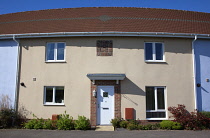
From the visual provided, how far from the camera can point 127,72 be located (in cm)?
1073

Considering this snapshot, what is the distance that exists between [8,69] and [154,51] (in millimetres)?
8245

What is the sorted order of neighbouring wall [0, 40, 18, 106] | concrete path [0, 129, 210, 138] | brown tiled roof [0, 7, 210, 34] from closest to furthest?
1. concrete path [0, 129, 210, 138]
2. neighbouring wall [0, 40, 18, 106]
3. brown tiled roof [0, 7, 210, 34]

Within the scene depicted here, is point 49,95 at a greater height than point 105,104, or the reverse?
point 49,95

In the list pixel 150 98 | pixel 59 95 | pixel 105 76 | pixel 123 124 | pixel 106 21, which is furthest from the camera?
pixel 106 21

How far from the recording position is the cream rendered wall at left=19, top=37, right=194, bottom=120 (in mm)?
10617

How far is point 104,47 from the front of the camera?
10930 mm

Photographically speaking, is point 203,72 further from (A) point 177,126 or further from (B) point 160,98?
(A) point 177,126

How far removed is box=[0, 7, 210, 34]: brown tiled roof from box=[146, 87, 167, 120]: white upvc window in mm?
A: 3630

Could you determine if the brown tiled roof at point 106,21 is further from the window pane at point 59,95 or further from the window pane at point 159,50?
the window pane at point 59,95

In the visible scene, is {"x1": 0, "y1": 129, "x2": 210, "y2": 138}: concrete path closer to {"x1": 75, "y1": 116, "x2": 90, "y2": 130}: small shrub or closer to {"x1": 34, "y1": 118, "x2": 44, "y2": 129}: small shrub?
{"x1": 75, "y1": 116, "x2": 90, "y2": 130}: small shrub

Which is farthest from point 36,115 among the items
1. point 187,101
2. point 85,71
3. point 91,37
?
point 187,101

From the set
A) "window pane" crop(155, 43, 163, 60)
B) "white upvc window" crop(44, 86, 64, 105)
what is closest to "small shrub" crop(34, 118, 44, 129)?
"white upvc window" crop(44, 86, 64, 105)

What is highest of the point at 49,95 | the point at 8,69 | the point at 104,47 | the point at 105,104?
the point at 104,47

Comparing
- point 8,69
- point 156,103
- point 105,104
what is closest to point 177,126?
point 156,103
